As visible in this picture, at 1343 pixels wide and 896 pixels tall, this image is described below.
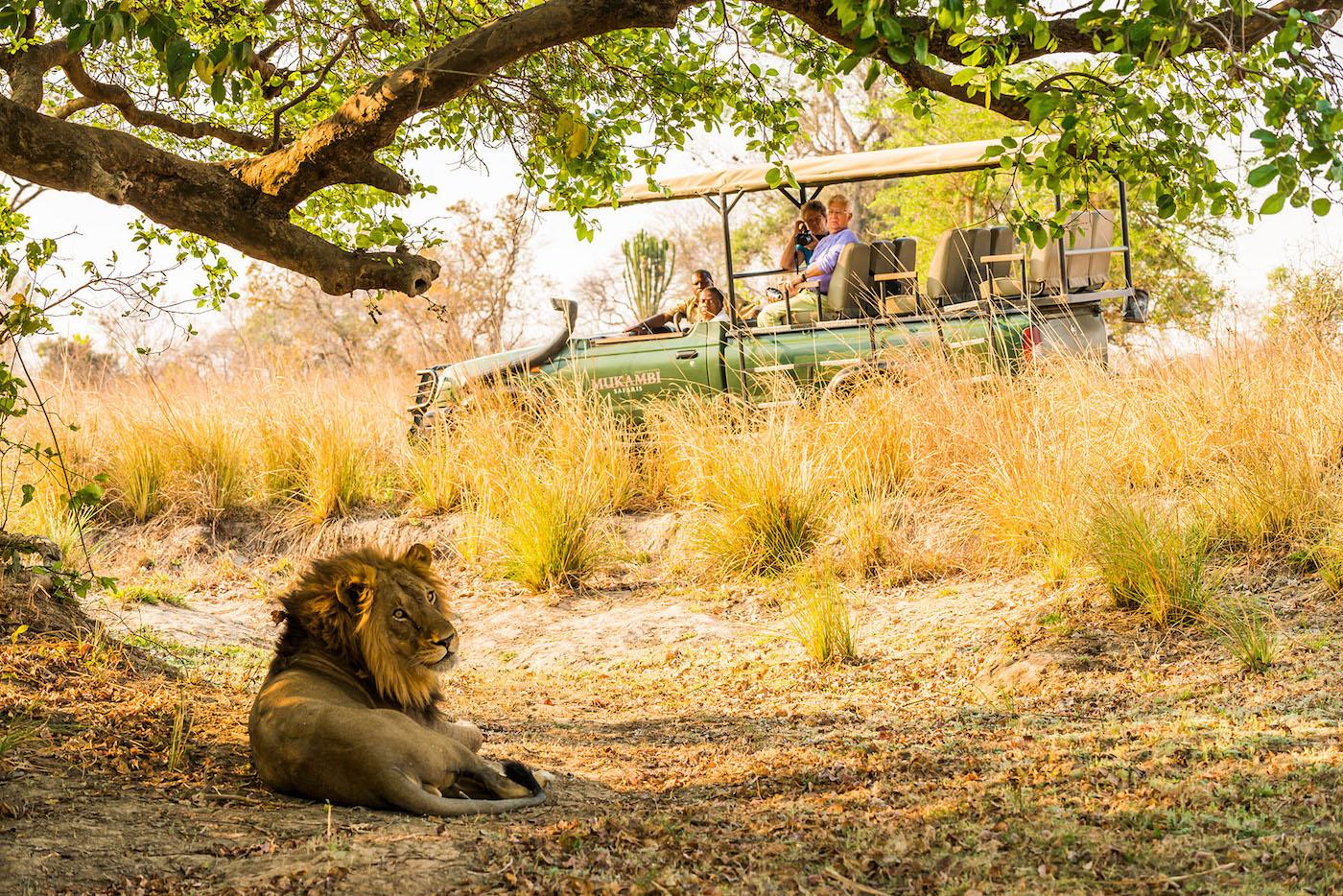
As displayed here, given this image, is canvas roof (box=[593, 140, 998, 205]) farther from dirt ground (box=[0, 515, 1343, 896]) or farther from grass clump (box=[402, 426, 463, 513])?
dirt ground (box=[0, 515, 1343, 896])

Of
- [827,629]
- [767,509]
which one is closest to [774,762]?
[827,629]

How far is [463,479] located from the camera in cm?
967

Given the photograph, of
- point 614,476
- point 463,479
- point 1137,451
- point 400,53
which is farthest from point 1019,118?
point 463,479

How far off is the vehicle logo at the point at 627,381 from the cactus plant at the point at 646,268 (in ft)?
34.8

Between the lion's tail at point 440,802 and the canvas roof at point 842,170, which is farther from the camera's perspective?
the canvas roof at point 842,170

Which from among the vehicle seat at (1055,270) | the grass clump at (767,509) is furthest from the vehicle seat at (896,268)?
the grass clump at (767,509)

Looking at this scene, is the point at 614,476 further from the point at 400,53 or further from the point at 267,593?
the point at 400,53

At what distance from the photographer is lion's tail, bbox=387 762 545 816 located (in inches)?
136

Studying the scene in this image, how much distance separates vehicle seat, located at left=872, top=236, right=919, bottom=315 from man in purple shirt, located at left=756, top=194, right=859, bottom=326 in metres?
0.27

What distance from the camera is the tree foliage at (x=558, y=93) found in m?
3.25

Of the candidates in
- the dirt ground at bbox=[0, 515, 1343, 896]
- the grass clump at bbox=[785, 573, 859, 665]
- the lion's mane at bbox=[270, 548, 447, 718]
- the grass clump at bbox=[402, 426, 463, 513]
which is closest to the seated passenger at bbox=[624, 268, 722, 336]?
the grass clump at bbox=[402, 426, 463, 513]

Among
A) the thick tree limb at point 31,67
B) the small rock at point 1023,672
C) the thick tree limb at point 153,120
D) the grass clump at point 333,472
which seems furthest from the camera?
the grass clump at point 333,472

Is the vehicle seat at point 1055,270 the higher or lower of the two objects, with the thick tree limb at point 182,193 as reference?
lower

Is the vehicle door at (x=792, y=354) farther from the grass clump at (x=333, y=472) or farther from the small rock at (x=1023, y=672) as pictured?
the small rock at (x=1023, y=672)
